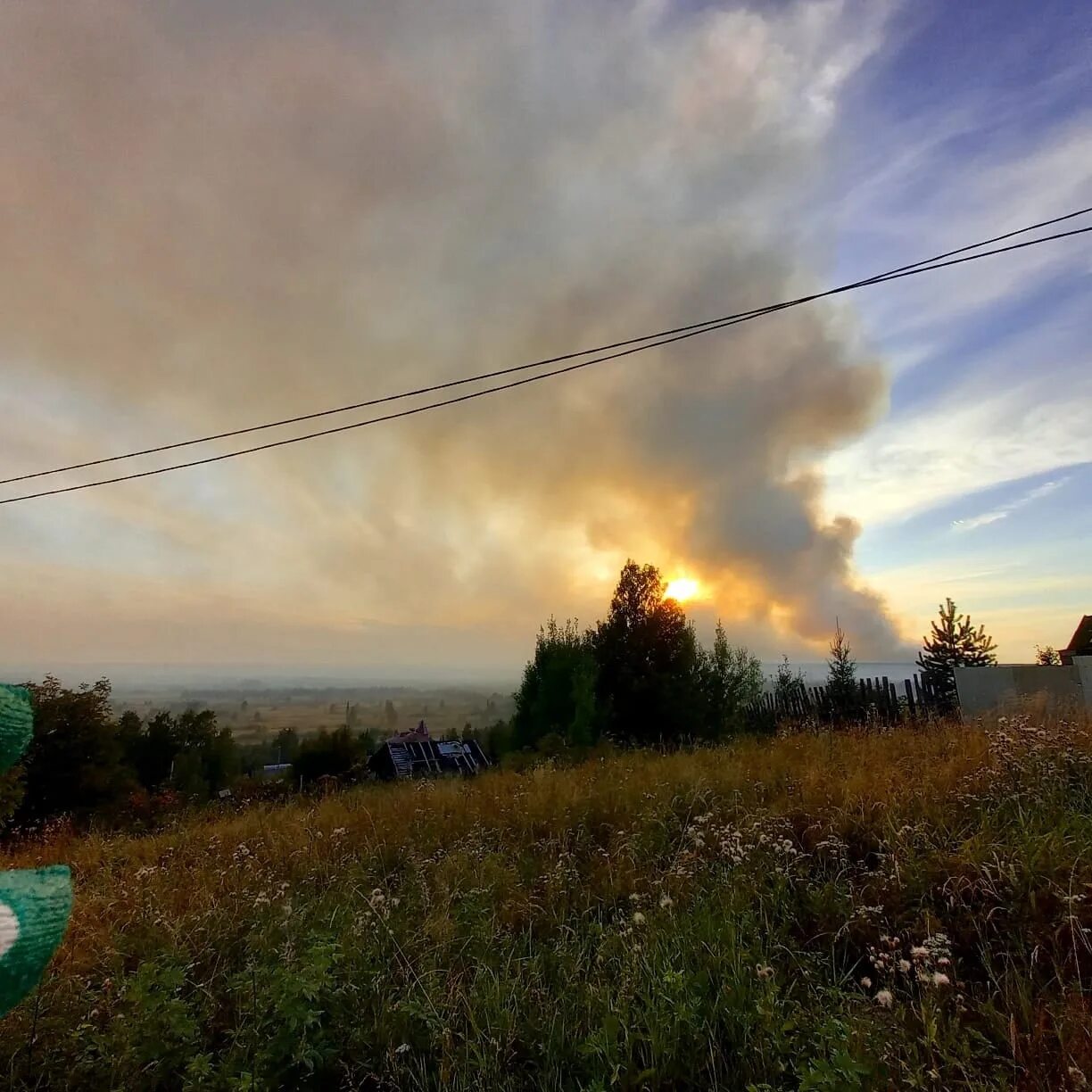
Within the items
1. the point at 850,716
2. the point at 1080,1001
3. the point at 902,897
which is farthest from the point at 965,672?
the point at 1080,1001

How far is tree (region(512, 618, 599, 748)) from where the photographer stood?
13.6 m

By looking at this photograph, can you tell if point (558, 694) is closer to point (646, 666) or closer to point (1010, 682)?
point (646, 666)

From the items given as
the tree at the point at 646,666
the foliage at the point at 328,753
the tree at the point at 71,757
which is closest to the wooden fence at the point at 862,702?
the tree at the point at 646,666

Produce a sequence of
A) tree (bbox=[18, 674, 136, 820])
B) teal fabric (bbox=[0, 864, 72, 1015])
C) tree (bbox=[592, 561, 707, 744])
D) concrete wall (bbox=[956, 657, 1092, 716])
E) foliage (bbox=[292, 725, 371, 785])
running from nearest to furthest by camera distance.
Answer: teal fabric (bbox=[0, 864, 72, 1015])
concrete wall (bbox=[956, 657, 1092, 716])
tree (bbox=[18, 674, 136, 820])
tree (bbox=[592, 561, 707, 744])
foliage (bbox=[292, 725, 371, 785])

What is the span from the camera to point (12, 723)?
116 cm

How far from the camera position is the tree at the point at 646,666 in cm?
1409

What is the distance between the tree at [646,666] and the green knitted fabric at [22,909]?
42.5 feet

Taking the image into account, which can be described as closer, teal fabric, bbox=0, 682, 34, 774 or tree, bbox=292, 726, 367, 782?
teal fabric, bbox=0, 682, 34, 774

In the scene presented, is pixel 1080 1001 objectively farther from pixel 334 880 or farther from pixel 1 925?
pixel 334 880

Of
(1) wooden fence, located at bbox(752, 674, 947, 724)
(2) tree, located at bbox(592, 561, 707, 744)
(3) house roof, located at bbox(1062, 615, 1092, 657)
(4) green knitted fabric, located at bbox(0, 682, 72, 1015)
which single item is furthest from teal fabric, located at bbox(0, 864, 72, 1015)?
(3) house roof, located at bbox(1062, 615, 1092, 657)

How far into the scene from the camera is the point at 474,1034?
7.89 feet

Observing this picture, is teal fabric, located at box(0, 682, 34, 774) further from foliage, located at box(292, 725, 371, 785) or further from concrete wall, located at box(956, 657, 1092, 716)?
foliage, located at box(292, 725, 371, 785)

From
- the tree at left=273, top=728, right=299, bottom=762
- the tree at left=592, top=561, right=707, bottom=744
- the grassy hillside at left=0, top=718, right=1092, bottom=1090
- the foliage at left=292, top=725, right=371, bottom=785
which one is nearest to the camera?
the grassy hillside at left=0, top=718, right=1092, bottom=1090

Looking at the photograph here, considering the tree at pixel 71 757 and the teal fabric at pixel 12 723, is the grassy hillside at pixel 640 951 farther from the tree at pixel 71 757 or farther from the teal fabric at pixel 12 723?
the tree at pixel 71 757
